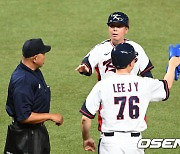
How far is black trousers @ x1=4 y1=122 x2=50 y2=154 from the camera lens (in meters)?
6.74

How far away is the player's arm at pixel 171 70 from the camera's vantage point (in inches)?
250

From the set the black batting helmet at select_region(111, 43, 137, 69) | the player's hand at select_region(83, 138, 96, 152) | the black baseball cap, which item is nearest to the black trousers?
the player's hand at select_region(83, 138, 96, 152)

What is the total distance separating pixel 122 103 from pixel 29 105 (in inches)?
48.1

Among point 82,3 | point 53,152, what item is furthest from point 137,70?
point 82,3

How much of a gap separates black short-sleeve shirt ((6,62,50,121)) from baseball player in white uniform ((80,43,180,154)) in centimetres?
78

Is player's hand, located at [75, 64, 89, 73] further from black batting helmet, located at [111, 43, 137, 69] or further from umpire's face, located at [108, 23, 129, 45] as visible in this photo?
black batting helmet, located at [111, 43, 137, 69]

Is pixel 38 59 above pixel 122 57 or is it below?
below

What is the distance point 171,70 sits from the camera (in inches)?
253

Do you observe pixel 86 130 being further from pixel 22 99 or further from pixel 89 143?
pixel 22 99

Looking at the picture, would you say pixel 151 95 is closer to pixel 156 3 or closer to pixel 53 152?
pixel 53 152

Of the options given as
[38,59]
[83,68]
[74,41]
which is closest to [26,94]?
[38,59]

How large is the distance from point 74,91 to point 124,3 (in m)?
5.41

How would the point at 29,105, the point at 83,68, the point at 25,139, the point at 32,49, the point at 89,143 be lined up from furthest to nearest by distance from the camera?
the point at 83,68, the point at 25,139, the point at 32,49, the point at 29,105, the point at 89,143

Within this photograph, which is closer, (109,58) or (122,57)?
(122,57)
